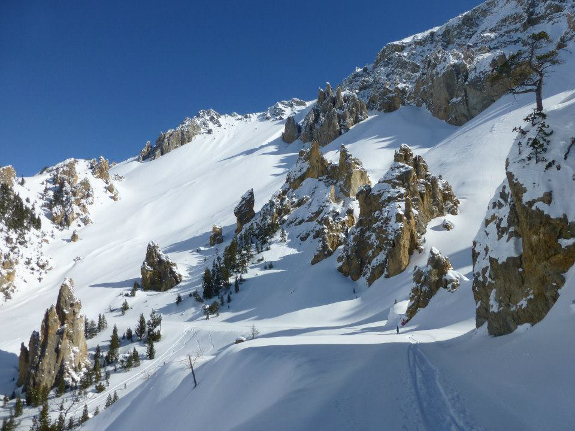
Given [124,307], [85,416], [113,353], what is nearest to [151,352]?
[113,353]

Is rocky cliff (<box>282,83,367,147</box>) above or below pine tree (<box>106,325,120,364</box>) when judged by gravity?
above

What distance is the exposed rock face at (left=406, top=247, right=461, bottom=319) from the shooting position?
3095 cm

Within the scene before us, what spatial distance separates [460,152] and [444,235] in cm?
3515

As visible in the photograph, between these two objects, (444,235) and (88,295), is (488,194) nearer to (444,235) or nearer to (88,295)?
(444,235)

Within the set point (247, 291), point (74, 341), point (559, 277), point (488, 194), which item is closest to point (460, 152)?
point (488, 194)

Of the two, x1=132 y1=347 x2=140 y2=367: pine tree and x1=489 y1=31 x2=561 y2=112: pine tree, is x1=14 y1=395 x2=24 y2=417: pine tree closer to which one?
x1=132 y1=347 x2=140 y2=367: pine tree

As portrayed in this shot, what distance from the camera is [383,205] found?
50312 mm

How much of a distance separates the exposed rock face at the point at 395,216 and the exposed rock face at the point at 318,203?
27.8 ft

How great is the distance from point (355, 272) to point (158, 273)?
42.7m

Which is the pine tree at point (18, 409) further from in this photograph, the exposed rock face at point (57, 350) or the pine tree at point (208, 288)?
the pine tree at point (208, 288)

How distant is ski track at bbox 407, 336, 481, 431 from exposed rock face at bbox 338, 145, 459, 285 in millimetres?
35119

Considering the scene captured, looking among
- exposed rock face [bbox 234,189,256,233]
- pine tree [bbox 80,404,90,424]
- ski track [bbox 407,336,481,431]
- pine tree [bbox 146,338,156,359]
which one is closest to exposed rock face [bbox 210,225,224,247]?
exposed rock face [bbox 234,189,256,233]

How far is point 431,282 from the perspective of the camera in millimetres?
31578

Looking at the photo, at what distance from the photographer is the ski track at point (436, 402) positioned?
8.06 m
